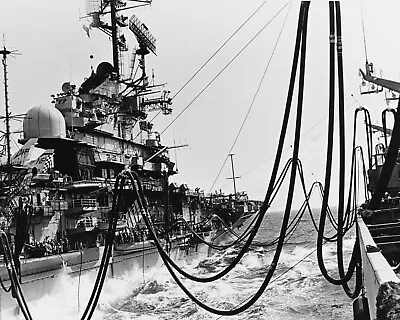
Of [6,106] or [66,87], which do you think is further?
[66,87]

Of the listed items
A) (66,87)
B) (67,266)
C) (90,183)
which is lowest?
(67,266)

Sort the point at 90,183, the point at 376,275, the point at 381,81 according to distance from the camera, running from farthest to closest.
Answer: the point at 90,183
the point at 381,81
the point at 376,275

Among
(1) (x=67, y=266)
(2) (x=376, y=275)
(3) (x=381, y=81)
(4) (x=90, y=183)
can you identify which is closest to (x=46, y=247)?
(1) (x=67, y=266)

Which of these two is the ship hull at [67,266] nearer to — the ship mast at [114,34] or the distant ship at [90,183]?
the distant ship at [90,183]

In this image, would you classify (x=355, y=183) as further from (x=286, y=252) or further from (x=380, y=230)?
(x=286, y=252)

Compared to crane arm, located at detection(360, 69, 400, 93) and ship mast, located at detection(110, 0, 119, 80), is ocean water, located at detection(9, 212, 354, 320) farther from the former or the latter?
ship mast, located at detection(110, 0, 119, 80)

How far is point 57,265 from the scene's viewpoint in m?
21.4

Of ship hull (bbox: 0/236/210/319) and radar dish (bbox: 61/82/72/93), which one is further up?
radar dish (bbox: 61/82/72/93)

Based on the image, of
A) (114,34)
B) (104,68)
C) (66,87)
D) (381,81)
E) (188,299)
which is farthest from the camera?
(114,34)

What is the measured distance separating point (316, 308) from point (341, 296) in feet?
7.44

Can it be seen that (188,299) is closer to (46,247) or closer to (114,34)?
(46,247)

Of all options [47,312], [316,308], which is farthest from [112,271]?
[316,308]

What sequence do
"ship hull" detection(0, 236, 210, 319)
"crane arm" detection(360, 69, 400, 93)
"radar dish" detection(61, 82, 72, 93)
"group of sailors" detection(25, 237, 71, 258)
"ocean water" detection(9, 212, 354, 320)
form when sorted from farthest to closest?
"radar dish" detection(61, 82, 72, 93), "group of sailors" detection(25, 237, 71, 258), "ocean water" detection(9, 212, 354, 320), "ship hull" detection(0, 236, 210, 319), "crane arm" detection(360, 69, 400, 93)

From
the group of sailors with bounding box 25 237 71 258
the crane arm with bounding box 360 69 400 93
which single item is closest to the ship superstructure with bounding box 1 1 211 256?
the group of sailors with bounding box 25 237 71 258
